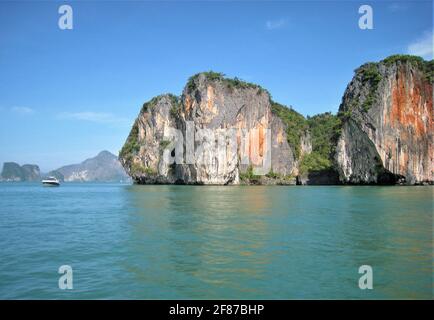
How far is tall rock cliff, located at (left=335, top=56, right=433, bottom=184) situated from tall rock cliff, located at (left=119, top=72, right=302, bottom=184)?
80.6 ft

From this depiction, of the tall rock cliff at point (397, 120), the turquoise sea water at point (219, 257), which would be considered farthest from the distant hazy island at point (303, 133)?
the turquoise sea water at point (219, 257)

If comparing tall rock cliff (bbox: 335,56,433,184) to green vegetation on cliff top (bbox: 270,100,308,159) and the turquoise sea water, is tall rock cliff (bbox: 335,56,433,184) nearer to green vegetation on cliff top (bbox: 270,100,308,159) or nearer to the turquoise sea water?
green vegetation on cliff top (bbox: 270,100,308,159)

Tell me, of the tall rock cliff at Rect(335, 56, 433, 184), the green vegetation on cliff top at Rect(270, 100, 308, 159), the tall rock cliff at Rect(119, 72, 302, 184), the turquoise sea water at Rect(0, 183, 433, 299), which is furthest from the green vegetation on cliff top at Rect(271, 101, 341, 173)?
the turquoise sea water at Rect(0, 183, 433, 299)

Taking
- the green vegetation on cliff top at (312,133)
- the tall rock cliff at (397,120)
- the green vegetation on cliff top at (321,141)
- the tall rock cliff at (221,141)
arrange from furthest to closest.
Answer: the green vegetation on cliff top at (312,133), the tall rock cliff at (221,141), the green vegetation on cliff top at (321,141), the tall rock cliff at (397,120)

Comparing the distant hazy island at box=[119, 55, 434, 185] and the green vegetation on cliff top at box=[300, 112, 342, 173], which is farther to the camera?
the green vegetation on cliff top at box=[300, 112, 342, 173]

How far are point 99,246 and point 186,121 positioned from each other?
235 feet

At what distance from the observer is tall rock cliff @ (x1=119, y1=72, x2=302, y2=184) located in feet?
268

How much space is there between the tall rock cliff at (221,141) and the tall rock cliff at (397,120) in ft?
80.6

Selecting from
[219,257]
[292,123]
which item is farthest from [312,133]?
[219,257]

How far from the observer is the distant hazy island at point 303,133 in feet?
226

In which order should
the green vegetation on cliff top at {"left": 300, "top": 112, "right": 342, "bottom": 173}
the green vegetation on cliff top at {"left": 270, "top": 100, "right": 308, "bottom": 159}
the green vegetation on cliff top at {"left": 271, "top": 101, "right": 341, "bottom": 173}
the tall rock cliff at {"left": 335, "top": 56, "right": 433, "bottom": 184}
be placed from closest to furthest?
1. the tall rock cliff at {"left": 335, "top": 56, "right": 433, "bottom": 184}
2. the green vegetation on cliff top at {"left": 300, "top": 112, "right": 342, "bottom": 173}
3. the green vegetation on cliff top at {"left": 271, "top": 101, "right": 341, "bottom": 173}
4. the green vegetation on cliff top at {"left": 270, "top": 100, "right": 308, "bottom": 159}

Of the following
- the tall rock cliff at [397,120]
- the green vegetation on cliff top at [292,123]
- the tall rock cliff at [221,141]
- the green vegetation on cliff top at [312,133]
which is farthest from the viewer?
the green vegetation on cliff top at [292,123]

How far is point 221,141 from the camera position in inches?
3243

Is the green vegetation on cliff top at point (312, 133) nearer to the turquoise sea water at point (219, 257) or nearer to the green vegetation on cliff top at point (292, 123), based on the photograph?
the green vegetation on cliff top at point (292, 123)
